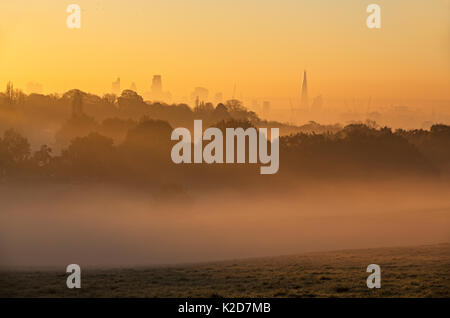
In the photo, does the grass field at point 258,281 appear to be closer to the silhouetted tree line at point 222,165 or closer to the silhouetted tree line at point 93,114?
the silhouetted tree line at point 93,114

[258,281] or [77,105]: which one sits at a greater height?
[77,105]

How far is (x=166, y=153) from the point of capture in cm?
6812

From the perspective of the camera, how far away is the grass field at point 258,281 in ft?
92.6

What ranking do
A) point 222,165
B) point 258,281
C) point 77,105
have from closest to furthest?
point 258,281
point 77,105
point 222,165

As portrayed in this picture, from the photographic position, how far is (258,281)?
3145 cm

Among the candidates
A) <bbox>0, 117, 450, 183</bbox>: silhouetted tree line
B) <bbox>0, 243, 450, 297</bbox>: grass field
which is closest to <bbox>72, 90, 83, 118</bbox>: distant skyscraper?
<bbox>0, 117, 450, 183</bbox>: silhouetted tree line

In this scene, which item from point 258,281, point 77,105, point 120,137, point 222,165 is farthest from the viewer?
point 222,165

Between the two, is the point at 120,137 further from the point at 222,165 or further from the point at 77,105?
the point at 222,165

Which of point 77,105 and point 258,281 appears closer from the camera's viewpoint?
point 258,281

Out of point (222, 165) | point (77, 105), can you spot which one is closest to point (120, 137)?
point (77, 105)

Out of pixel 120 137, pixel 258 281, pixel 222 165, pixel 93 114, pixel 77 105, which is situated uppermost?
pixel 77 105
